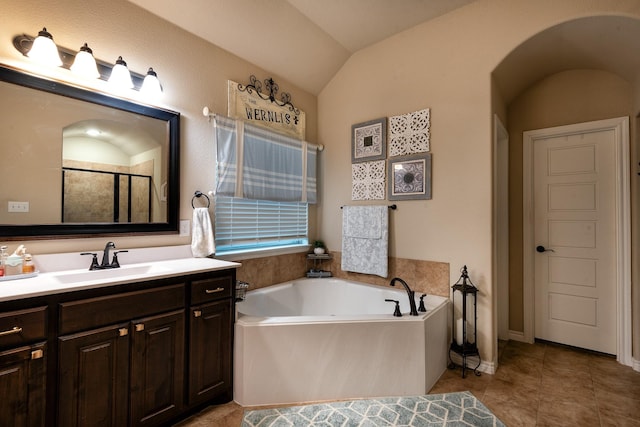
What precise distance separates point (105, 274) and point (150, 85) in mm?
1256

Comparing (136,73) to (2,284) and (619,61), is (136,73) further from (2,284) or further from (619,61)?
(619,61)

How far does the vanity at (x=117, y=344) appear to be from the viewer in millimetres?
1237

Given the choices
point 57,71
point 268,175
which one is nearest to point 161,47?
point 57,71

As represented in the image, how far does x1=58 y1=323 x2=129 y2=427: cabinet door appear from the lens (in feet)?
4.36

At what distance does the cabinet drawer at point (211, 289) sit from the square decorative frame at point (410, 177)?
1724mm

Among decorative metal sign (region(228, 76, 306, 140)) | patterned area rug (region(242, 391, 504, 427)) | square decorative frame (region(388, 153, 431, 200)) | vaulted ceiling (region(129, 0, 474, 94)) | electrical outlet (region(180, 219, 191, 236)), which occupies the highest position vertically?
vaulted ceiling (region(129, 0, 474, 94))

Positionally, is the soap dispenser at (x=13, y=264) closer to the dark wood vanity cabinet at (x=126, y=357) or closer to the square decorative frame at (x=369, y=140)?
the dark wood vanity cabinet at (x=126, y=357)

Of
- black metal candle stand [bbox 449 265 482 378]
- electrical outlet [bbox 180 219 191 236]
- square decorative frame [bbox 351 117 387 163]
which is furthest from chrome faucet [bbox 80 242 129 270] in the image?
black metal candle stand [bbox 449 265 482 378]

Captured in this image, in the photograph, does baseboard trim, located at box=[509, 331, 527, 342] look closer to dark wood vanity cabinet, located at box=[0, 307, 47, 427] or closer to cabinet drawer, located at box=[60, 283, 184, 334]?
cabinet drawer, located at box=[60, 283, 184, 334]

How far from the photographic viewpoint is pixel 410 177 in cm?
278

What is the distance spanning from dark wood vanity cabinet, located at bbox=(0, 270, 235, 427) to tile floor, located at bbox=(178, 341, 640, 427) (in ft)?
0.97

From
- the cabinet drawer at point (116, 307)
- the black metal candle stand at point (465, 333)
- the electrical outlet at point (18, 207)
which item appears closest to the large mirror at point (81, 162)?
the electrical outlet at point (18, 207)

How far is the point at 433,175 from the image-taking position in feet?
8.73

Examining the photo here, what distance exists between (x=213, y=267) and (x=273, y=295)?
3.36 feet
